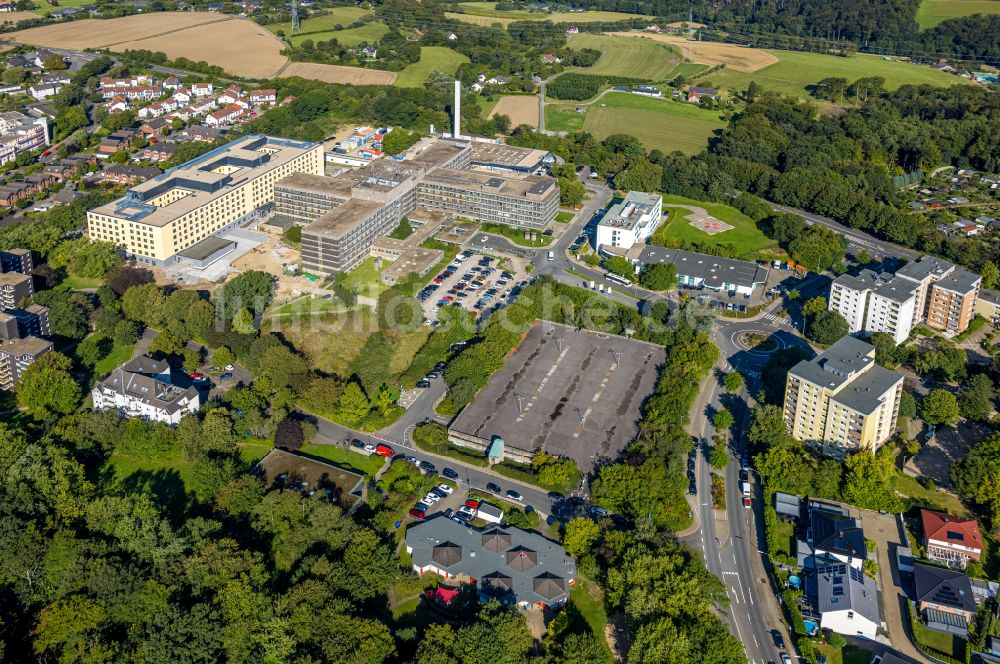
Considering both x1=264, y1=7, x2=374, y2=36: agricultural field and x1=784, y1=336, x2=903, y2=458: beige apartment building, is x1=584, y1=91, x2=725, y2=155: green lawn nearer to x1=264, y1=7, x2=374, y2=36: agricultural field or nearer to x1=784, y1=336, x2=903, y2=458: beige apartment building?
x1=264, y1=7, x2=374, y2=36: agricultural field

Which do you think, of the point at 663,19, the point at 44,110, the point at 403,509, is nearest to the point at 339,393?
the point at 403,509

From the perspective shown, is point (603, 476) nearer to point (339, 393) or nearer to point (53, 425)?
point (339, 393)

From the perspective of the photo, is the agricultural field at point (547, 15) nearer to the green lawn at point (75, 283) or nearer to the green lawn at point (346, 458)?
the green lawn at point (75, 283)

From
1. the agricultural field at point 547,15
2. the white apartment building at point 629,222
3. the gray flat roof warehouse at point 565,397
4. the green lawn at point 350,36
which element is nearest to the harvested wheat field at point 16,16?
the green lawn at point 350,36

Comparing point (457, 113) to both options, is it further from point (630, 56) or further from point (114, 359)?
point (114, 359)

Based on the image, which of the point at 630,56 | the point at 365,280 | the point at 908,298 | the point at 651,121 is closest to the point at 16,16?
the point at 630,56

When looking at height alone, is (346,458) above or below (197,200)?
below
